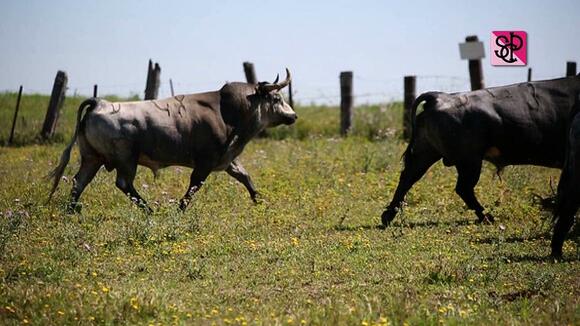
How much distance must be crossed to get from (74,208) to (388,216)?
13.2 ft

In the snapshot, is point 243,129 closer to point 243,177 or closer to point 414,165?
point 243,177

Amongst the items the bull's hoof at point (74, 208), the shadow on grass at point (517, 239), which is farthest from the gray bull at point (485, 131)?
the bull's hoof at point (74, 208)

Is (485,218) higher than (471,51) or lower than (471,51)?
lower

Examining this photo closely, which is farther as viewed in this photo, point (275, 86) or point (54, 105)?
point (54, 105)

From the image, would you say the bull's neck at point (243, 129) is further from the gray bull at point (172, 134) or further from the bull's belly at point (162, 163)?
the bull's belly at point (162, 163)

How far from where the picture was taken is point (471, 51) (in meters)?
20.0

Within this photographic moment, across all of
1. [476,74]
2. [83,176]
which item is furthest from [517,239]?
[476,74]

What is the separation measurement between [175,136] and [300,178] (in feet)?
9.04

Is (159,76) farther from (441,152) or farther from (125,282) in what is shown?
(125,282)

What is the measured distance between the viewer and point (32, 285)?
26.9 feet

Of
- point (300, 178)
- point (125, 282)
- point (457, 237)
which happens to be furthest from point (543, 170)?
Result: point (125, 282)

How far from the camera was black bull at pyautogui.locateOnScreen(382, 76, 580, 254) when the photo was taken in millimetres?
11820

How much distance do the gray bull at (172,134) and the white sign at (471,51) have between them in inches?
252

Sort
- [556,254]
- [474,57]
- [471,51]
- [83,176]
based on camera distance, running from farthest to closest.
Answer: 1. [471,51]
2. [474,57]
3. [83,176]
4. [556,254]
